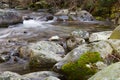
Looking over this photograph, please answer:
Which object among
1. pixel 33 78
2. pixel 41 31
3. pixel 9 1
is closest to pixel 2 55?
pixel 33 78

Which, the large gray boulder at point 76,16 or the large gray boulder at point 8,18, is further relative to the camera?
the large gray boulder at point 76,16

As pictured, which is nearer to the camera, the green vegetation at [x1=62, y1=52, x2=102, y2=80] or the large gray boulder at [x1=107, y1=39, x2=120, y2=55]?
the green vegetation at [x1=62, y1=52, x2=102, y2=80]

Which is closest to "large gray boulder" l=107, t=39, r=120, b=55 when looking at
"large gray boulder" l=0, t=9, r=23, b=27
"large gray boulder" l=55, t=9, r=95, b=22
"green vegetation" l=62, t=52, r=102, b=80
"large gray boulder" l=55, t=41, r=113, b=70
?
"large gray boulder" l=55, t=41, r=113, b=70

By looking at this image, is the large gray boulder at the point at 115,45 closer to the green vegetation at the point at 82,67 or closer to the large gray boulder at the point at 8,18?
the green vegetation at the point at 82,67

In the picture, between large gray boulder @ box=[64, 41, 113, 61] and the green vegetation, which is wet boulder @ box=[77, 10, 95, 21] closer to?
large gray boulder @ box=[64, 41, 113, 61]

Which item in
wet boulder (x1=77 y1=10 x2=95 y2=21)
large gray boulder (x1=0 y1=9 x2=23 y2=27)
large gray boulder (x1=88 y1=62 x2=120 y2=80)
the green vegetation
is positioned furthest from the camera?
wet boulder (x1=77 y1=10 x2=95 y2=21)

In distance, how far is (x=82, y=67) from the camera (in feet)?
18.7

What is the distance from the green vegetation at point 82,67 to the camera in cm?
565

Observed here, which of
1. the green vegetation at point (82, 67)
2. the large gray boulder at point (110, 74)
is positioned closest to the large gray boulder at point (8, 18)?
the green vegetation at point (82, 67)

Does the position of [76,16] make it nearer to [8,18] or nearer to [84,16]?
[84,16]

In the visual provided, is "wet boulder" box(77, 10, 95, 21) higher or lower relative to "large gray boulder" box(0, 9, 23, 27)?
lower

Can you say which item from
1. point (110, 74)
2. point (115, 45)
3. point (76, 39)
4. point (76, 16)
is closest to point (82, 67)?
point (115, 45)

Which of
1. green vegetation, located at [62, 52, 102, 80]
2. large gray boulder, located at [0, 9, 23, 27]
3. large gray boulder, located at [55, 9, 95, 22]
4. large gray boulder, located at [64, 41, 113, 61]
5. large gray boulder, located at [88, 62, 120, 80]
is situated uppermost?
large gray boulder, located at [88, 62, 120, 80]

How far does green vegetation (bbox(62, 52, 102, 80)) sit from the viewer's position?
223 inches
